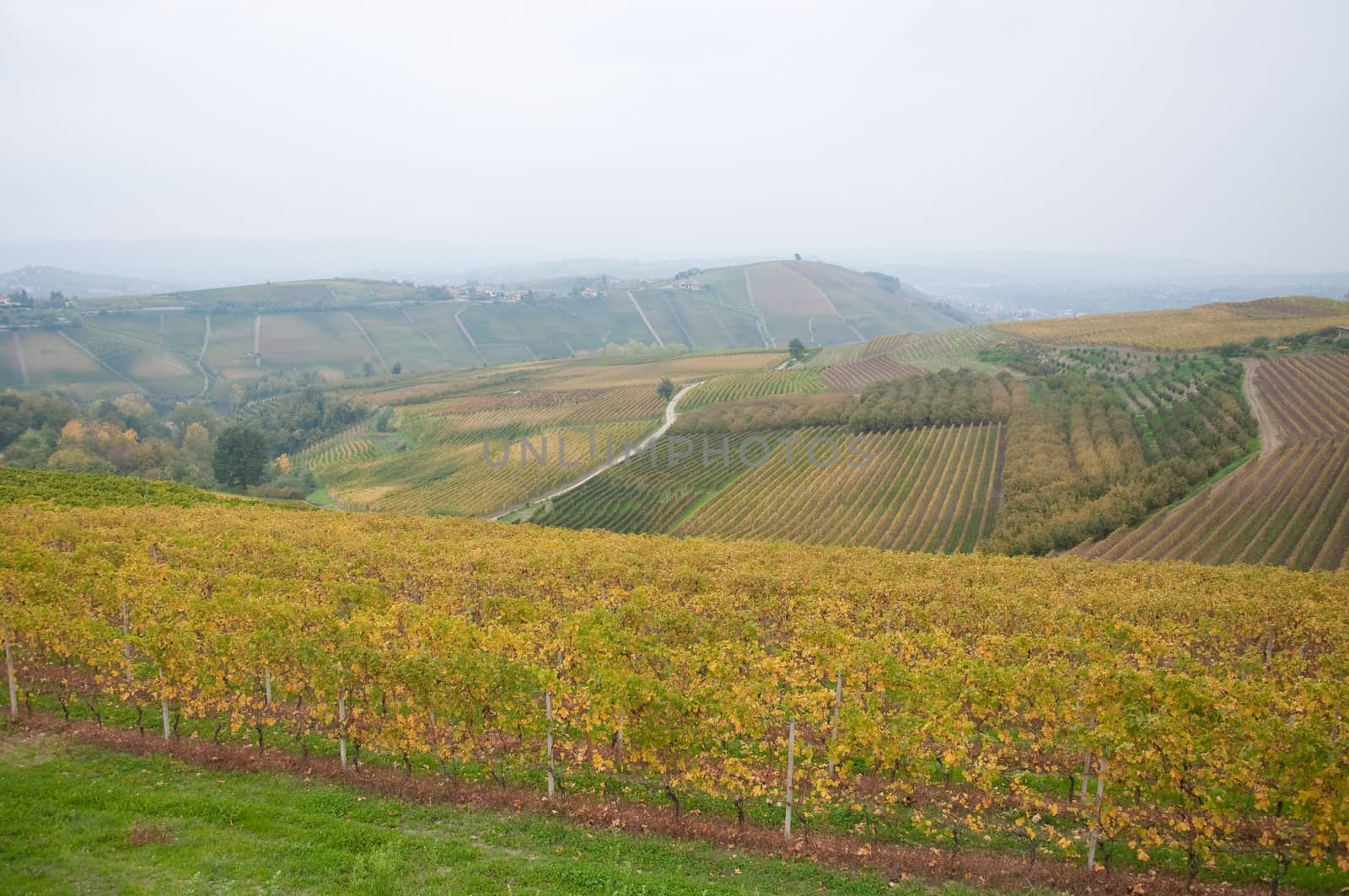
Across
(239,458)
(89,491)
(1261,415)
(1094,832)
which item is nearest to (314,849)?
(1094,832)

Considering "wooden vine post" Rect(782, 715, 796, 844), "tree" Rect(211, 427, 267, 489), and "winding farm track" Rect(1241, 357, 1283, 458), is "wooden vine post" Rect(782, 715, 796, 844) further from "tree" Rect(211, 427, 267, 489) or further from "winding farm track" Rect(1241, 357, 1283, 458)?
"tree" Rect(211, 427, 267, 489)

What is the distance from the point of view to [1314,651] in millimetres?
21703

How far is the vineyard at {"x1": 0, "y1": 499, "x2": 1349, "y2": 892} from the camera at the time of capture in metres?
13.0

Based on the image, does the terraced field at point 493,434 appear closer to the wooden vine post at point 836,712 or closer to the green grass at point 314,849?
the green grass at point 314,849

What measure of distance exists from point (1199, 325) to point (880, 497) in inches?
3287

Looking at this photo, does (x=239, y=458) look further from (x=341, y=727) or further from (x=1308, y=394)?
(x=1308, y=394)

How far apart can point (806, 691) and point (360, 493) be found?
9147cm

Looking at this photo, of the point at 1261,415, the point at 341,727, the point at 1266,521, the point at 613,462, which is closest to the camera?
the point at 341,727

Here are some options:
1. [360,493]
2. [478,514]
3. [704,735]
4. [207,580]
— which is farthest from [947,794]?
[360,493]

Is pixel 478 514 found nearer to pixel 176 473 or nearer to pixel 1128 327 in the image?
pixel 176 473

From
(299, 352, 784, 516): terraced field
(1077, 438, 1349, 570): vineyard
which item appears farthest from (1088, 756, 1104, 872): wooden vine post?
(299, 352, 784, 516): terraced field

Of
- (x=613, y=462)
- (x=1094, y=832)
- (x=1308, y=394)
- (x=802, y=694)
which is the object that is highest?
(x=1308, y=394)

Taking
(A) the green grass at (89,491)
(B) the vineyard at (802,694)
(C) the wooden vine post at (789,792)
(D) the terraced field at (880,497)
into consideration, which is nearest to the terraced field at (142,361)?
(A) the green grass at (89,491)

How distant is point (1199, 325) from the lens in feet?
376
